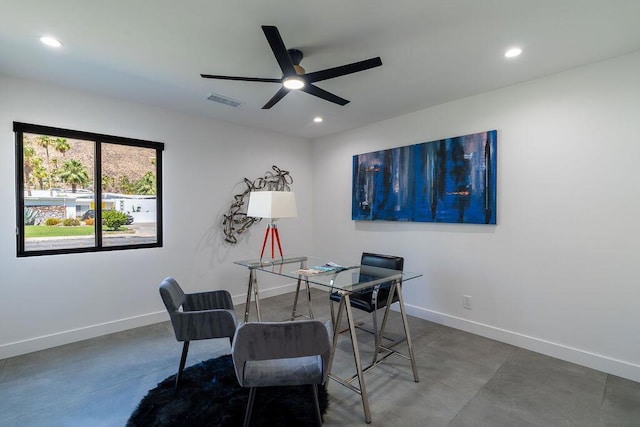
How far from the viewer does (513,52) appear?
7.66 feet

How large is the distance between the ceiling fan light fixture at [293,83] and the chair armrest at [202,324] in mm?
1744

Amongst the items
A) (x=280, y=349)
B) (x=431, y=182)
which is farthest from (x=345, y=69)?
(x=431, y=182)

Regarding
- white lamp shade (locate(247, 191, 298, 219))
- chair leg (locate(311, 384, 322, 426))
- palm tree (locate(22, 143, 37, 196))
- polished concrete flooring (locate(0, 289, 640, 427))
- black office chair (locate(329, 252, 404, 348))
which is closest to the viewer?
chair leg (locate(311, 384, 322, 426))

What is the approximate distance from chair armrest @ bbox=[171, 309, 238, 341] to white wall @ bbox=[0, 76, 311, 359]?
5.73ft

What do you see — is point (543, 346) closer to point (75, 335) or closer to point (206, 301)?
point (206, 301)

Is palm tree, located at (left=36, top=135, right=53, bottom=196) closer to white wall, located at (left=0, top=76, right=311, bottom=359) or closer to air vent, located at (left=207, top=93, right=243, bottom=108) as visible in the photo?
white wall, located at (left=0, top=76, right=311, bottom=359)

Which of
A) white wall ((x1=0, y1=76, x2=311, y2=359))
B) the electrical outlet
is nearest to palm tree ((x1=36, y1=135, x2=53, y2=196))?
white wall ((x1=0, y1=76, x2=311, y2=359))

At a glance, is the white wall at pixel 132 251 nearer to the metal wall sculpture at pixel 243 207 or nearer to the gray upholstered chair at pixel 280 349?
the metal wall sculpture at pixel 243 207

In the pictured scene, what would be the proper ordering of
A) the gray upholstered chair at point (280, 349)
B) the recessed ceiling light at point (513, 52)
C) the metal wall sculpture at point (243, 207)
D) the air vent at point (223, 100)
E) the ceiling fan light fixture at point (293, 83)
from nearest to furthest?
the gray upholstered chair at point (280, 349)
the ceiling fan light fixture at point (293, 83)
the recessed ceiling light at point (513, 52)
the air vent at point (223, 100)
the metal wall sculpture at point (243, 207)

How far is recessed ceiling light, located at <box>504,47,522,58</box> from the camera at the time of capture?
90.3 inches

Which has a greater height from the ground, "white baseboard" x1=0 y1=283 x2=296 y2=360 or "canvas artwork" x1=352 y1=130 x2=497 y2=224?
"canvas artwork" x1=352 y1=130 x2=497 y2=224

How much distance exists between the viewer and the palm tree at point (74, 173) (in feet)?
10.0

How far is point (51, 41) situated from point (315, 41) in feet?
6.33

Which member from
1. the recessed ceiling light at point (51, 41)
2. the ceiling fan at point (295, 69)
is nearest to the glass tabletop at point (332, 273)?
the ceiling fan at point (295, 69)
